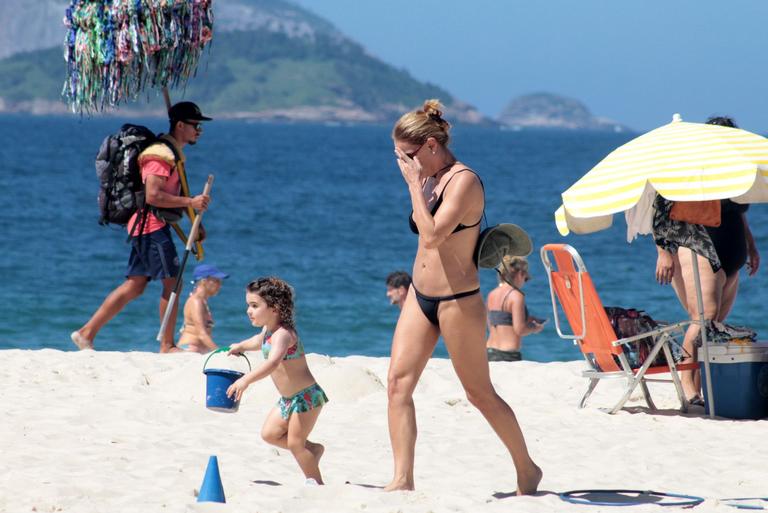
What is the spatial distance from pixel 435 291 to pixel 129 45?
163 inches

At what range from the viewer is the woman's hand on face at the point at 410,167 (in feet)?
15.5

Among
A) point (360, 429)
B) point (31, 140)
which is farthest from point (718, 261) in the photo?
point (31, 140)

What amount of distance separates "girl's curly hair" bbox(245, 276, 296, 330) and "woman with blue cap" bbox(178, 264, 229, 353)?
3871 millimetres

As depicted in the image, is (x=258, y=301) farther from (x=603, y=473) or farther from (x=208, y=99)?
(x=208, y=99)

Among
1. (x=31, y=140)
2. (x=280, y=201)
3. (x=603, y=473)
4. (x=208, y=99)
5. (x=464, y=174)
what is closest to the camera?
(x=464, y=174)

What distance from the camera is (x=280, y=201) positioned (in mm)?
35031

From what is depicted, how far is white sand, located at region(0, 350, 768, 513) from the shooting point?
4809 millimetres

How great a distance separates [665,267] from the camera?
7293 mm

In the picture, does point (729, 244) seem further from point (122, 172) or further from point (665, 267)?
point (122, 172)

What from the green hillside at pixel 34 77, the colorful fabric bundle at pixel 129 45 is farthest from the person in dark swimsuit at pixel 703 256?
the green hillside at pixel 34 77

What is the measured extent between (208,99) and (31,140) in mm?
108058

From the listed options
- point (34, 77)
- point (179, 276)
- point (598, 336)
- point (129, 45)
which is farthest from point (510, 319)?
point (34, 77)

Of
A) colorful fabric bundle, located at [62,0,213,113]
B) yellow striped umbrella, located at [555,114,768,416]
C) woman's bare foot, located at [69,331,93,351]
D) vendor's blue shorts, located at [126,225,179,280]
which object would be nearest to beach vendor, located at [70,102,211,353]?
vendor's blue shorts, located at [126,225,179,280]

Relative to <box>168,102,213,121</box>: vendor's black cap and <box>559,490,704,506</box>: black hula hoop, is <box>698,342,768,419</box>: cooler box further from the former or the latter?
<box>168,102,213,121</box>: vendor's black cap
